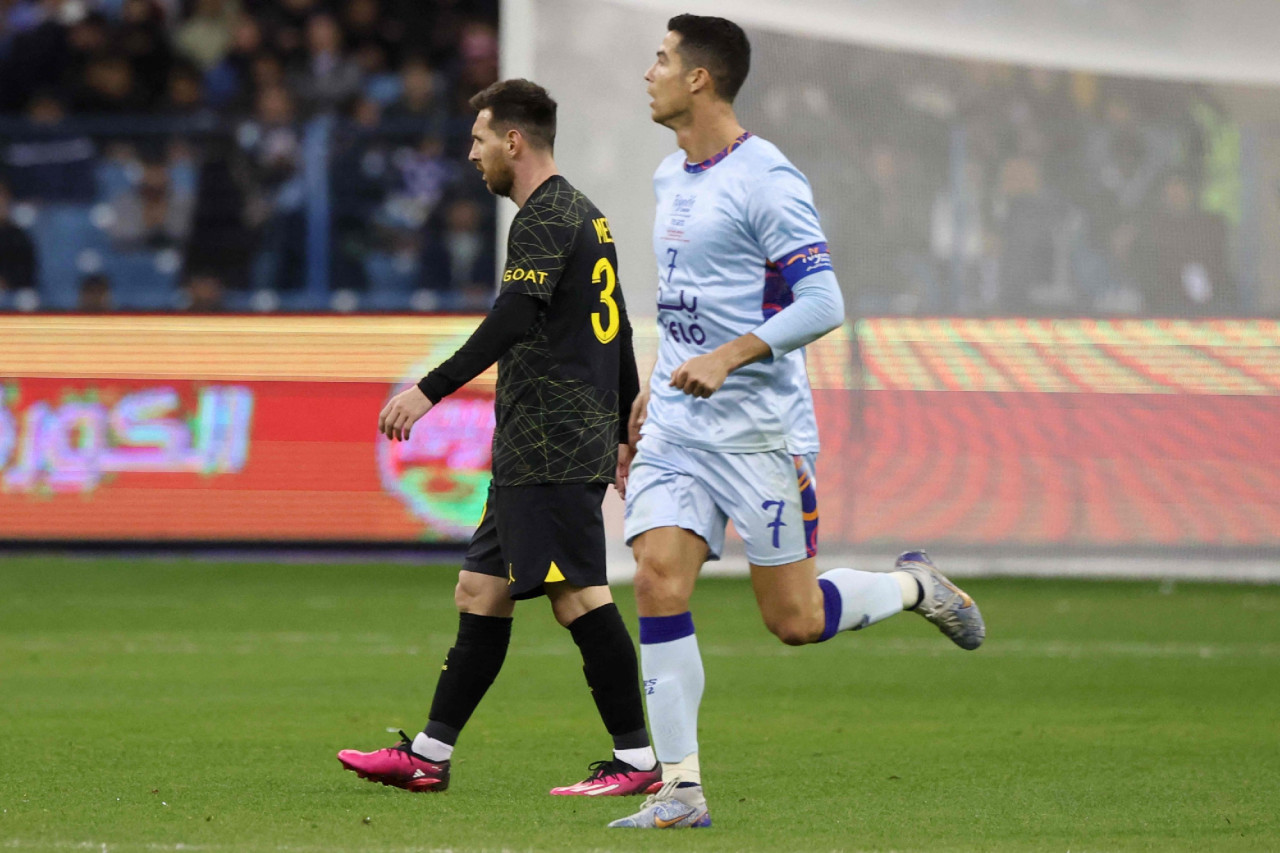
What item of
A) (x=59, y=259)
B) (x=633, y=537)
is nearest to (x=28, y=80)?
(x=59, y=259)

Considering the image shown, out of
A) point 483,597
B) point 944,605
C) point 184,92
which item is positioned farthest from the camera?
point 184,92

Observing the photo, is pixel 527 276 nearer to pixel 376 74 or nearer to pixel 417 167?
pixel 417 167

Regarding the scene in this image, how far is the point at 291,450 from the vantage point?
1225 centimetres

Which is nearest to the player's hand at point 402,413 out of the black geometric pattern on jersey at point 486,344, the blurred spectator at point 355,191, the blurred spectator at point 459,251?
the black geometric pattern on jersey at point 486,344

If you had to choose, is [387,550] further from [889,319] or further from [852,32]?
[852,32]

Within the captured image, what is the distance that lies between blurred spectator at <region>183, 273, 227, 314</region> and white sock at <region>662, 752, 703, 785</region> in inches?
359

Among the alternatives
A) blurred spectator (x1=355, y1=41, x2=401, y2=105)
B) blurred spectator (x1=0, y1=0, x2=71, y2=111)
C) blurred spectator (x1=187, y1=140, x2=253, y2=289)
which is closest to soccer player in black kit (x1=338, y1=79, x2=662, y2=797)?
blurred spectator (x1=187, y1=140, x2=253, y2=289)

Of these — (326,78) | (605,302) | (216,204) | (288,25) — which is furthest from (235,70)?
(605,302)

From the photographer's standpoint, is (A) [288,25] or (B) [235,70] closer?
(B) [235,70]

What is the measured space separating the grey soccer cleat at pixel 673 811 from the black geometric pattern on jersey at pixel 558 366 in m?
0.88

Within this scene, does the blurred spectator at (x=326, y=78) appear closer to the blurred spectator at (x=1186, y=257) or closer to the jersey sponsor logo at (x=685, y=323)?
the blurred spectator at (x=1186, y=257)

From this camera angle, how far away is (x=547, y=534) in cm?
489

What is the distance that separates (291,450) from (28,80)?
544 centimetres

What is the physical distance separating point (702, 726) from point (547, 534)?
1677 mm
